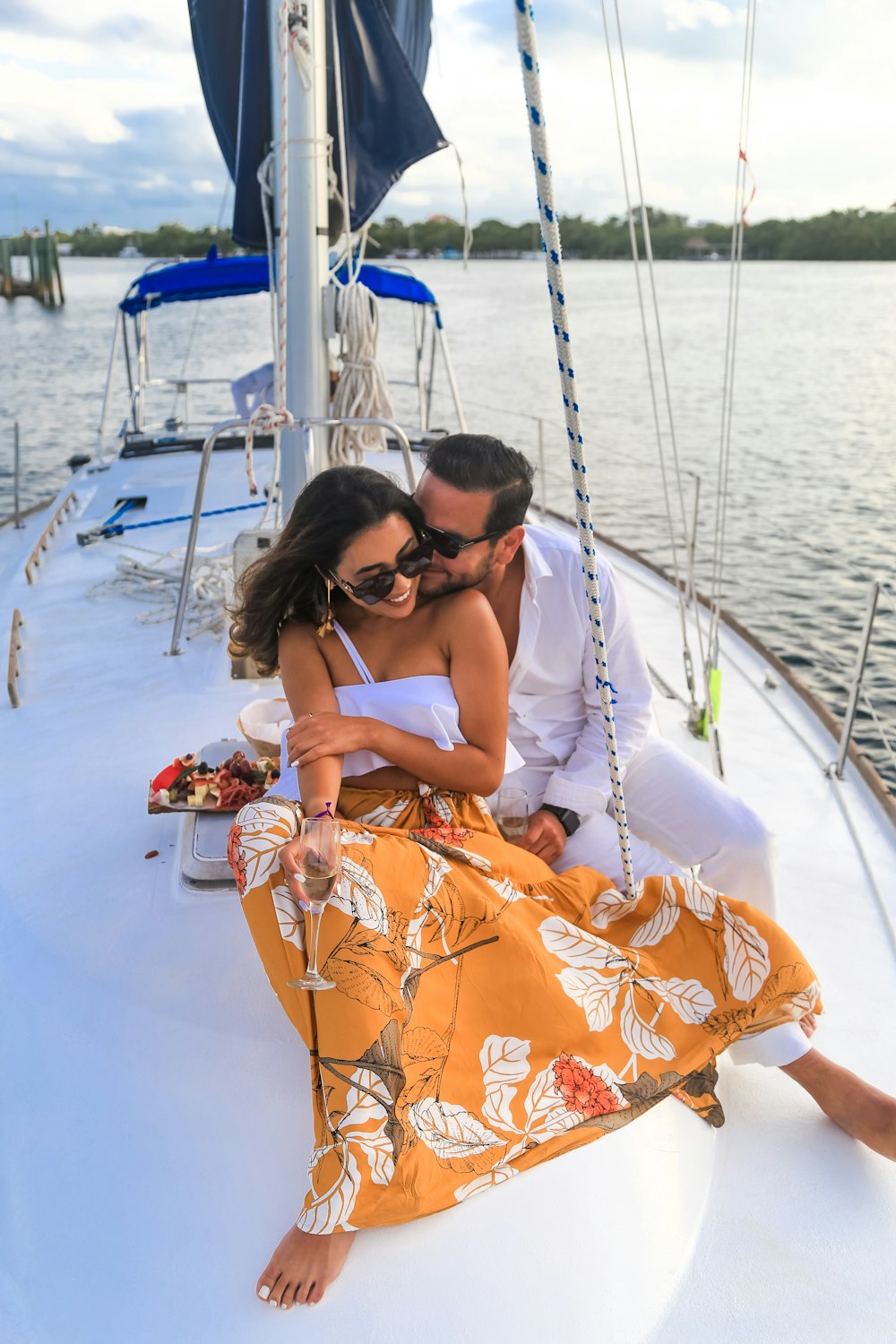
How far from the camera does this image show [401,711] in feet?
6.15

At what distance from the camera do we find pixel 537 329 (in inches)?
1003

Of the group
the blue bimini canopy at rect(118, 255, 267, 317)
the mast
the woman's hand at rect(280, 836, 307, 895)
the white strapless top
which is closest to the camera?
the woman's hand at rect(280, 836, 307, 895)

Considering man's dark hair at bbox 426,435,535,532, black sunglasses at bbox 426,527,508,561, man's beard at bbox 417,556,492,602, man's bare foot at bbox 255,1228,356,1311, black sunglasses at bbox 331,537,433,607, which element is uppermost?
man's dark hair at bbox 426,435,535,532

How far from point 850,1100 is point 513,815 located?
2.60ft

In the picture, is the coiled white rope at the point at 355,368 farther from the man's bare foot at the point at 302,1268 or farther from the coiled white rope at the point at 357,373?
the man's bare foot at the point at 302,1268

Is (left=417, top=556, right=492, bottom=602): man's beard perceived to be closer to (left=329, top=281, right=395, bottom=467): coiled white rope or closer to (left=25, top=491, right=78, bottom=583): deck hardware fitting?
(left=329, top=281, right=395, bottom=467): coiled white rope

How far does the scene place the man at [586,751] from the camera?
2.13 metres

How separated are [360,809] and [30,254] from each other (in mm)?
42864

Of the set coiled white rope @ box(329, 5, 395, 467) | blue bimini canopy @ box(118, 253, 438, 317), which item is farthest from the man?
blue bimini canopy @ box(118, 253, 438, 317)

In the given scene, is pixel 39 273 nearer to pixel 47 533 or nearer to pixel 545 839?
pixel 47 533

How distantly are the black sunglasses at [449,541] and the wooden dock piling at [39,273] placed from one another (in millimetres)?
39916

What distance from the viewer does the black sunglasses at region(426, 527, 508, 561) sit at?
6.19 feet

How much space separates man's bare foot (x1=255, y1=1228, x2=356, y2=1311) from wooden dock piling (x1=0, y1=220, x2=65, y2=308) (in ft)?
133

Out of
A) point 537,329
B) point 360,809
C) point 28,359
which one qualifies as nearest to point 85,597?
point 360,809
